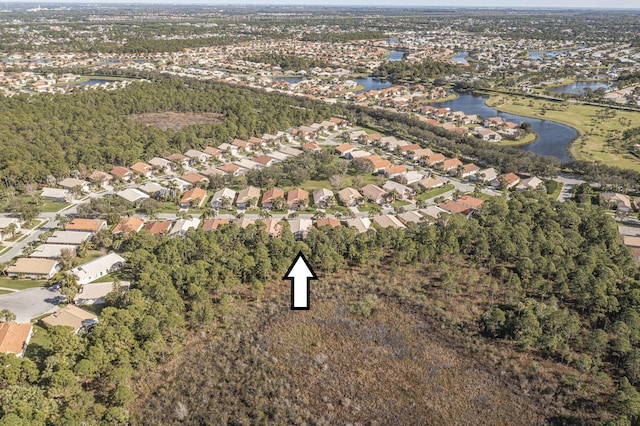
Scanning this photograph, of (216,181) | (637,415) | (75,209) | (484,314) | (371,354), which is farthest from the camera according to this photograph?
(216,181)

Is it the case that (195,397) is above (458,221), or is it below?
below

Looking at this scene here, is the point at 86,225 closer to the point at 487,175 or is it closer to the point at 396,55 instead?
the point at 487,175

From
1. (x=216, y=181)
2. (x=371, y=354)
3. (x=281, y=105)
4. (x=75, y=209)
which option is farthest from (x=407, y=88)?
(x=371, y=354)

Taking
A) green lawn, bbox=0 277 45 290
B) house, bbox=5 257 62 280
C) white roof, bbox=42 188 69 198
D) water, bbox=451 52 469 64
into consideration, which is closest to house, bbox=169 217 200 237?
house, bbox=5 257 62 280

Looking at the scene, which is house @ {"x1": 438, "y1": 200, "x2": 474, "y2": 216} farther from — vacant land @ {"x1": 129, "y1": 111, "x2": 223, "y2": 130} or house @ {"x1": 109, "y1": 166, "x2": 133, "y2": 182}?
vacant land @ {"x1": 129, "y1": 111, "x2": 223, "y2": 130}

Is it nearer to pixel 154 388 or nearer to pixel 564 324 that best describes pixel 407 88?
pixel 564 324

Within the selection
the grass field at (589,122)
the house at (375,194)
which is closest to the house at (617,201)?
the grass field at (589,122)

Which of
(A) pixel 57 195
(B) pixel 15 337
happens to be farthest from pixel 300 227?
(A) pixel 57 195
